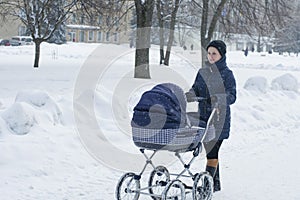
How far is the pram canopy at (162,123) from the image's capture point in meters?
5.47

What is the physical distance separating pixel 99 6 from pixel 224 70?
52.7 feet

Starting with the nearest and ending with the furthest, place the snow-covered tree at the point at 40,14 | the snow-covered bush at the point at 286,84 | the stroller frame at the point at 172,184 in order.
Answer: the stroller frame at the point at 172,184, the snow-covered bush at the point at 286,84, the snow-covered tree at the point at 40,14

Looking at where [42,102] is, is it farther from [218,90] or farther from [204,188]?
[204,188]

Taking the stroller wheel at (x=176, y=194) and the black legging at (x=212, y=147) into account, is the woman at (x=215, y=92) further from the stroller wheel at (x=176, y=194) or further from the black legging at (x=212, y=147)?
the stroller wheel at (x=176, y=194)

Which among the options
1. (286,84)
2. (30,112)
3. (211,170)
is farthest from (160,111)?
(286,84)

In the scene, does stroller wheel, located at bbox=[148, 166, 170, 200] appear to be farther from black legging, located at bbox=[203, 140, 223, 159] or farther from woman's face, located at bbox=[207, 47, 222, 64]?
woman's face, located at bbox=[207, 47, 222, 64]

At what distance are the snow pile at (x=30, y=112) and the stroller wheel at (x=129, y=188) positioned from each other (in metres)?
3.00

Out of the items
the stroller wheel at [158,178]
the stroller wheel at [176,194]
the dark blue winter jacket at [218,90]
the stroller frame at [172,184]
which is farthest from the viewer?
the dark blue winter jacket at [218,90]

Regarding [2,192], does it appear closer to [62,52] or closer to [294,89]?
[294,89]

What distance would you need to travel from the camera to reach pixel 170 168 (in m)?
8.10

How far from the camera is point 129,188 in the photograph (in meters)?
5.77

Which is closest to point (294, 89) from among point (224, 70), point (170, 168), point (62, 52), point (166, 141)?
point (170, 168)

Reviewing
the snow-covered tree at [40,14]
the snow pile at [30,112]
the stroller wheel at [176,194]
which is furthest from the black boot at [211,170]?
the snow-covered tree at [40,14]

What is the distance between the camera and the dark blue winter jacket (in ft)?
20.5
